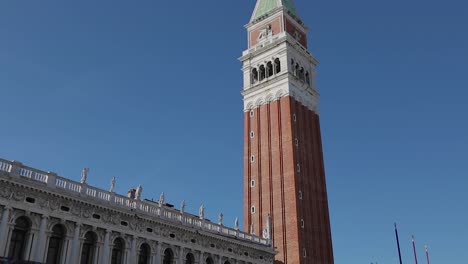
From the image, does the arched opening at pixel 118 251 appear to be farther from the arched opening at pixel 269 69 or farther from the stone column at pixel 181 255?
the arched opening at pixel 269 69

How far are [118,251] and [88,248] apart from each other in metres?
2.41

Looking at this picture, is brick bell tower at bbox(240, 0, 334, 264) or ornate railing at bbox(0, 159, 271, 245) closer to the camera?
ornate railing at bbox(0, 159, 271, 245)

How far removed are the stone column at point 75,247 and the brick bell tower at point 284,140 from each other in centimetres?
2347

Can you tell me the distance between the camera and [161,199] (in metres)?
38.2

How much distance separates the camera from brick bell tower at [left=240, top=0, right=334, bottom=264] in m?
Answer: 54.5

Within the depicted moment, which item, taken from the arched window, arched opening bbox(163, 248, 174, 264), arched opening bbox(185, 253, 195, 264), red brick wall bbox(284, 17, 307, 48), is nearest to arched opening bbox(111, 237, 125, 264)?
the arched window

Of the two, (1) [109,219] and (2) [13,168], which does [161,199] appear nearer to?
(1) [109,219]

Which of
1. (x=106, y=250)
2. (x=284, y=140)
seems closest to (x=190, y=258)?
(x=106, y=250)

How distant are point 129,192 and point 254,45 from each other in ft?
113

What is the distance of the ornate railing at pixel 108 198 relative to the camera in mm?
29781

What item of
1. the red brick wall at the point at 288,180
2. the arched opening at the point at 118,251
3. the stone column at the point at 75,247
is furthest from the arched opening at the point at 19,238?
the red brick wall at the point at 288,180

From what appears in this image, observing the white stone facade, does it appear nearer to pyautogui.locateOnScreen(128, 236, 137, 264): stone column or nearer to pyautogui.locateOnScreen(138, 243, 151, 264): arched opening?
pyautogui.locateOnScreen(138, 243, 151, 264): arched opening

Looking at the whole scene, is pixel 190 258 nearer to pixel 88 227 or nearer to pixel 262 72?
pixel 88 227

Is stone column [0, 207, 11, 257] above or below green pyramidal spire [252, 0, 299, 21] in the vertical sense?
below
